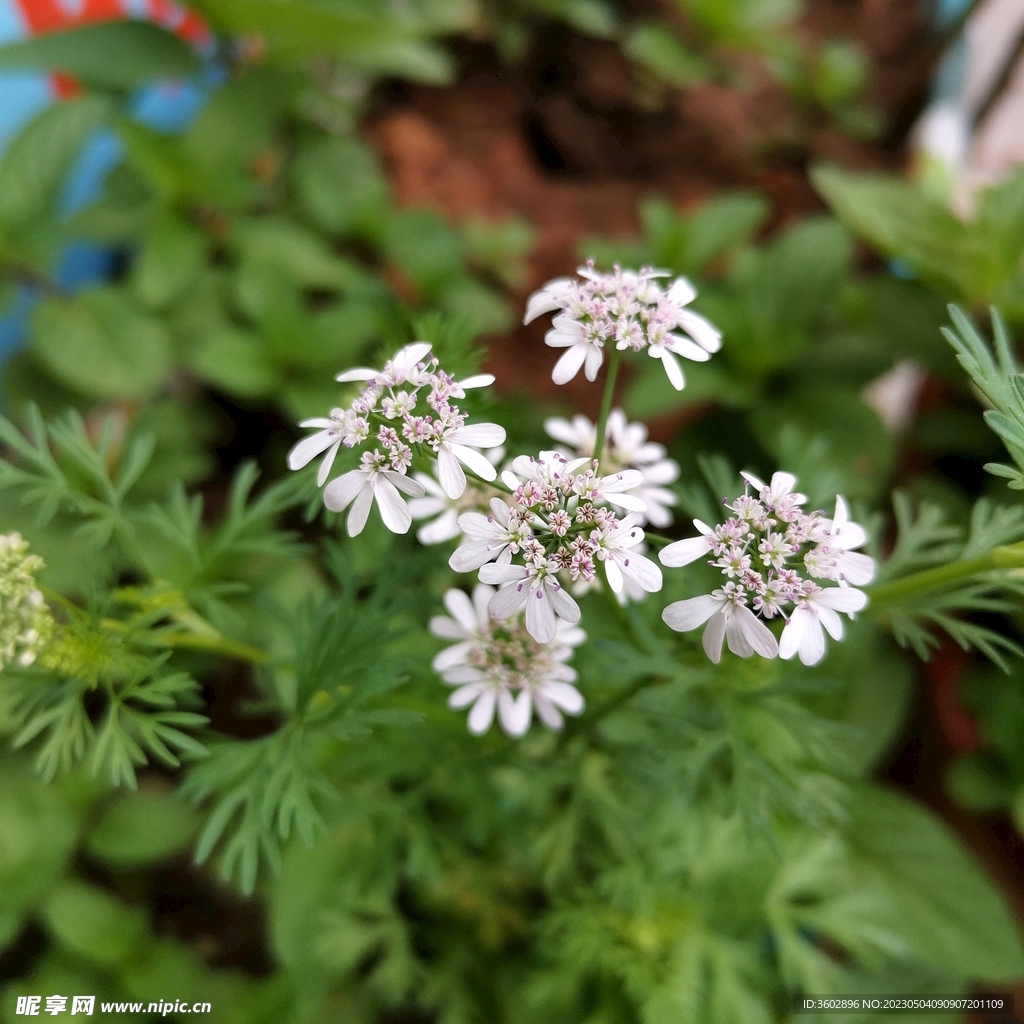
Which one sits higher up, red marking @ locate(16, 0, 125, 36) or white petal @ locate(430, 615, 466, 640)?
red marking @ locate(16, 0, 125, 36)

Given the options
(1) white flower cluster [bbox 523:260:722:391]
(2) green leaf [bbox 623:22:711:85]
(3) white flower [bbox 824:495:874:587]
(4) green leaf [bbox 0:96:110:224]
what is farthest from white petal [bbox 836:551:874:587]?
(2) green leaf [bbox 623:22:711:85]

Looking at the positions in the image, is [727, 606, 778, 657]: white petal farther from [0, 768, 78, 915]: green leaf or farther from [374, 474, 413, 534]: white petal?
[0, 768, 78, 915]: green leaf

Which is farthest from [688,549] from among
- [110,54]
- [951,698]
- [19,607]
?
[110,54]

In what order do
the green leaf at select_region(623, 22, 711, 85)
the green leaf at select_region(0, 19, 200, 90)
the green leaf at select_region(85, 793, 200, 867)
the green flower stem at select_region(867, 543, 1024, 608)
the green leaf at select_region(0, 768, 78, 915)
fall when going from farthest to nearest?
the green leaf at select_region(623, 22, 711, 85)
the green leaf at select_region(0, 19, 200, 90)
the green leaf at select_region(85, 793, 200, 867)
the green leaf at select_region(0, 768, 78, 915)
the green flower stem at select_region(867, 543, 1024, 608)

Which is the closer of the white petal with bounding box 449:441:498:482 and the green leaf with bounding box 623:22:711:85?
the white petal with bounding box 449:441:498:482

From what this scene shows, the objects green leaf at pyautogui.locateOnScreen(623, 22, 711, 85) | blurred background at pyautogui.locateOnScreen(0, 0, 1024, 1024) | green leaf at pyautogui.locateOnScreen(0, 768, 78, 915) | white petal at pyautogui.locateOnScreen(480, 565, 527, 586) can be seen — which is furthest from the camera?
green leaf at pyautogui.locateOnScreen(623, 22, 711, 85)

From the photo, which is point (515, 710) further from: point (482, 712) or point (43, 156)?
point (43, 156)
